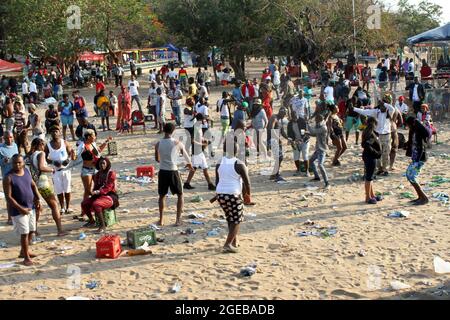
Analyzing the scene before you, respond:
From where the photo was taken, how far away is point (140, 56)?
160 ft

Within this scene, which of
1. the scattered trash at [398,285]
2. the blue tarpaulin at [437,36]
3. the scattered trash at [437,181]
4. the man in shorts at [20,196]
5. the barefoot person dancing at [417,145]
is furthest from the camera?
the blue tarpaulin at [437,36]

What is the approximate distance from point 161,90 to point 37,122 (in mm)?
4978

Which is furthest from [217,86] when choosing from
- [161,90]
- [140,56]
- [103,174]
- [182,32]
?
[103,174]

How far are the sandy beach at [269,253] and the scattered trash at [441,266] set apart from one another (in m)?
0.09

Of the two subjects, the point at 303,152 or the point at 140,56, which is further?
the point at 140,56

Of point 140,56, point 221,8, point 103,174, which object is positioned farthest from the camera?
point 140,56

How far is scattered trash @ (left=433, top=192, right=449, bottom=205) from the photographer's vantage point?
31.0ft

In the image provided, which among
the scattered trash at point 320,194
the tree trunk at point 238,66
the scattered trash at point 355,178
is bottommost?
the scattered trash at point 320,194

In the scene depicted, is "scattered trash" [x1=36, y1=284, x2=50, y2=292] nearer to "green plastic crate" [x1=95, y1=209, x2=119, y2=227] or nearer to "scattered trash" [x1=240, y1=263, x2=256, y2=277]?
"green plastic crate" [x1=95, y1=209, x2=119, y2=227]

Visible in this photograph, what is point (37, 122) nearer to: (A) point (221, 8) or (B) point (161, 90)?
(B) point (161, 90)

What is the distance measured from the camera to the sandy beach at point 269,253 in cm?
639

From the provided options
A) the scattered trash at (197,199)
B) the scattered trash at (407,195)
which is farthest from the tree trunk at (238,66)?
the scattered trash at (407,195)

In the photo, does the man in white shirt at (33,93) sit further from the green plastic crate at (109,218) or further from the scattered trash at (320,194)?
the scattered trash at (320,194)

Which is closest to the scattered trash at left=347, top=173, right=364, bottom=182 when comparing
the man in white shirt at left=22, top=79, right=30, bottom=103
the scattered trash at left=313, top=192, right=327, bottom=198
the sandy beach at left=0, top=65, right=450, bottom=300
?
the sandy beach at left=0, top=65, right=450, bottom=300
